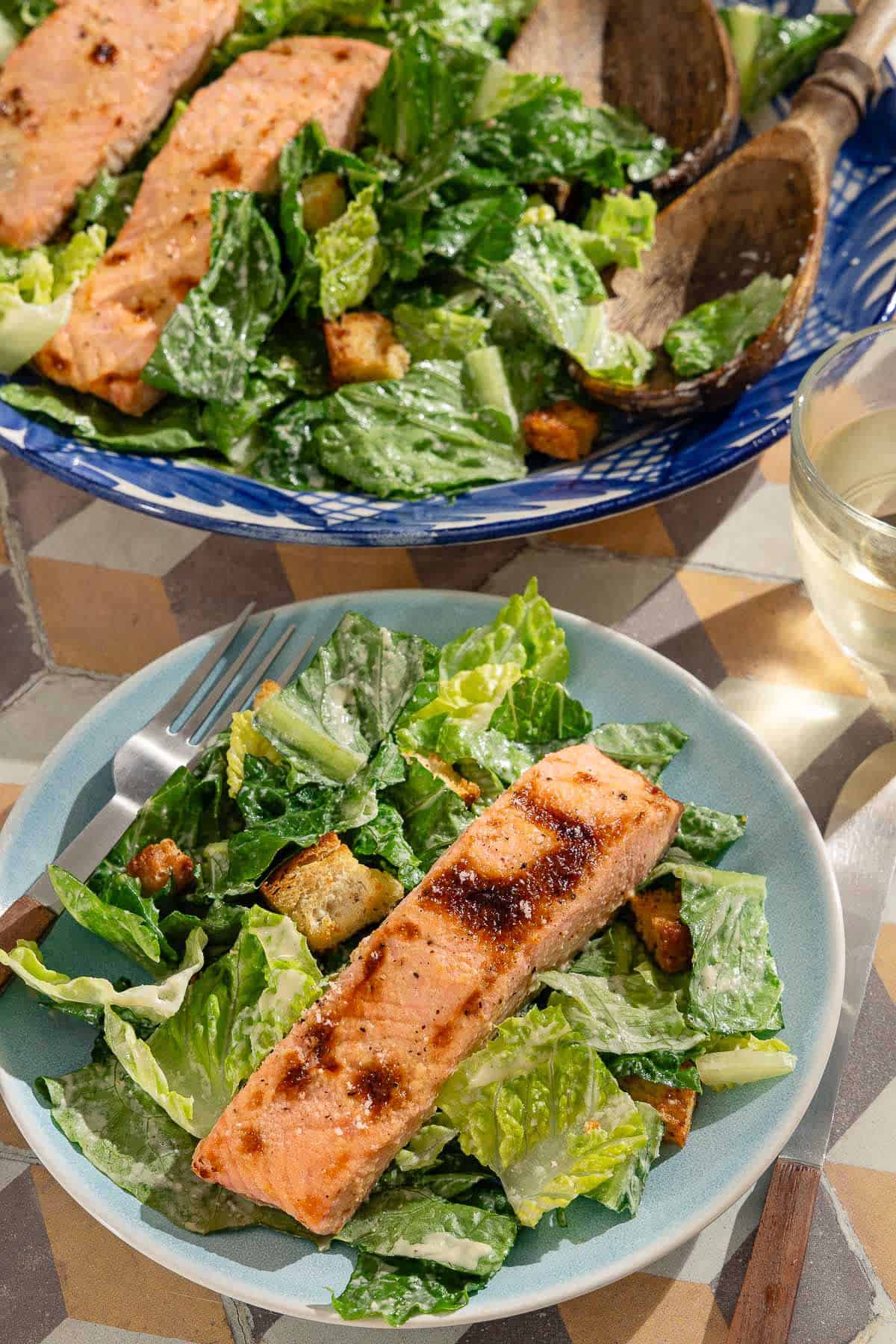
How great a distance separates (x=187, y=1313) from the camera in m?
1.96

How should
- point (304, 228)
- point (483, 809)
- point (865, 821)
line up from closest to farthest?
point (483, 809), point (865, 821), point (304, 228)

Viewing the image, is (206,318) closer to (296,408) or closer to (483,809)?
(296,408)

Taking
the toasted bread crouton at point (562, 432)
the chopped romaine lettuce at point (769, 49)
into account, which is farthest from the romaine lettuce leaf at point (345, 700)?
the chopped romaine lettuce at point (769, 49)

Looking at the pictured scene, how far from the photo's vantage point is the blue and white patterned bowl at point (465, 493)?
99.4 inches

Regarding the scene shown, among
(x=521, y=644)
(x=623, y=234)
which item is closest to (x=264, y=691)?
(x=521, y=644)

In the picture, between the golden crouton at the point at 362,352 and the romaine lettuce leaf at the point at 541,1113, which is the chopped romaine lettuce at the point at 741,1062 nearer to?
the romaine lettuce leaf at the point at 541,1113

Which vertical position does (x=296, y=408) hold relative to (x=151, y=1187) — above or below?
above

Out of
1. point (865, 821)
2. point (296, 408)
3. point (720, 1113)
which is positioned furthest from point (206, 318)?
point (720, 1113)

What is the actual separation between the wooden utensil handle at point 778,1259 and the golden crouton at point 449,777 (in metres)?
0.80

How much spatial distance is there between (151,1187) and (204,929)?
0.43 metres

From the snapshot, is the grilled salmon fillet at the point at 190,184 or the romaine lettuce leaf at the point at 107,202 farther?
the romaine lettuce leaf at the point at 107,202


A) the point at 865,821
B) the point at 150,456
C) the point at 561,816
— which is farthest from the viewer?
the point at 150,456

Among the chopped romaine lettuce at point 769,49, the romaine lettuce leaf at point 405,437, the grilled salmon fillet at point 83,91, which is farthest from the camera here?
the chopped romaine lettuce at point 769,49

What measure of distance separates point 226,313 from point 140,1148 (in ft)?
6.27
